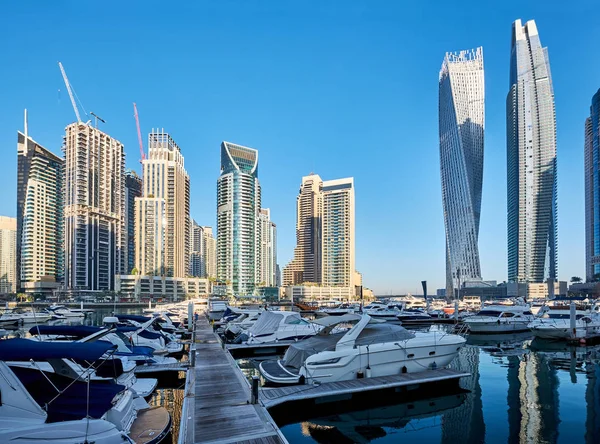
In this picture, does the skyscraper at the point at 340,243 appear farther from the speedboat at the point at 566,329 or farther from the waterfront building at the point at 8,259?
the speedboat at the point at 566,329

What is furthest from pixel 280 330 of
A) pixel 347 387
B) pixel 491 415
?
pixel 491 415

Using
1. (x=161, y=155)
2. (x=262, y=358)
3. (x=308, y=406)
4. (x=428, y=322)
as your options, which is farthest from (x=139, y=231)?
(x=308, y=406)

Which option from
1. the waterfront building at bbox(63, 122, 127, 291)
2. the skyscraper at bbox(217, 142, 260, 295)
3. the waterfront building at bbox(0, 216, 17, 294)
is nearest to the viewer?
the waterfront building at bbox(63, 122, 127, 291)

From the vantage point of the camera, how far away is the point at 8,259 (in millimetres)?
190250

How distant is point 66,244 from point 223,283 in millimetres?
61740

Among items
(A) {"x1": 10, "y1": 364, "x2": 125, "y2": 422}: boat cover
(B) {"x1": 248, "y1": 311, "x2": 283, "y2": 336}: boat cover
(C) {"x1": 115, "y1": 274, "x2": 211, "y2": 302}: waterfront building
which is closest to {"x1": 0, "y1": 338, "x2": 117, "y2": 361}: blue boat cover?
(A) {"x1": 10, "y1": 364, "x2": 125, "y2": 422}: boat cover

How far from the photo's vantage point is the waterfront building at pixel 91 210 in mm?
156625

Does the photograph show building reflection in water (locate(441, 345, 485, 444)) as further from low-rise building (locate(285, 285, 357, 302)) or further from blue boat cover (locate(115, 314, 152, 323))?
low-rise building (locate(285, 285, 357, 302))

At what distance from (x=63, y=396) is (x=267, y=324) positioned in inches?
912

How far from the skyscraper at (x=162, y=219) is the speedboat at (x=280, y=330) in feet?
500

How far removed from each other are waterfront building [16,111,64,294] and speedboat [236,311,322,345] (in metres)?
156

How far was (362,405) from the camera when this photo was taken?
18094 mm

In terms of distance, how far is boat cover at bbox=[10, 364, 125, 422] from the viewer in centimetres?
1077

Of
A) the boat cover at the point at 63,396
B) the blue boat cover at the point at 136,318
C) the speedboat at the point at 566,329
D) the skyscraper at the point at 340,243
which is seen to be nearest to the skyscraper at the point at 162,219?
the skyscraper at the point at 340,243
